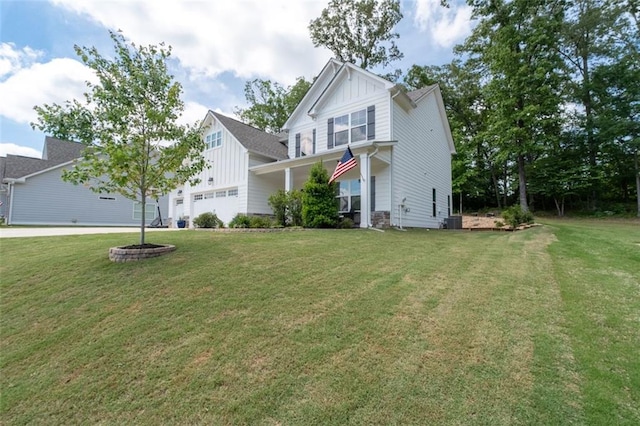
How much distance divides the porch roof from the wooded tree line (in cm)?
1252

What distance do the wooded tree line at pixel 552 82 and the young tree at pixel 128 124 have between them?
19336mm

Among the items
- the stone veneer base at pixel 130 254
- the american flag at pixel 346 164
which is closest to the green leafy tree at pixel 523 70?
the american flag at pixel 346 164

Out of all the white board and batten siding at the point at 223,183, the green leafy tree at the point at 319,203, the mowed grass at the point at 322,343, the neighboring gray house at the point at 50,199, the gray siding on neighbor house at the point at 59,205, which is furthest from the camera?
the gray siding on neighbor house at the point at 59,205

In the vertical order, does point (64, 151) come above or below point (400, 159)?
above

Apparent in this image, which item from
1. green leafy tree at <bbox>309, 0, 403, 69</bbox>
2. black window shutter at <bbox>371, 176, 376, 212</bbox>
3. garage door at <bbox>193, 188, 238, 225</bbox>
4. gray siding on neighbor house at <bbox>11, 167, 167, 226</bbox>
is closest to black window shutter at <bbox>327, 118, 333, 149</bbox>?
black window shutter at <bbox>371, 176, 376, 212</bbox>

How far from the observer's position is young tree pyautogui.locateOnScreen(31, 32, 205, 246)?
19.8 feet

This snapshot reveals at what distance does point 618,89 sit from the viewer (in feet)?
64.5

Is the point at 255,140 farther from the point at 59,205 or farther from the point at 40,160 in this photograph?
the point at 40,160

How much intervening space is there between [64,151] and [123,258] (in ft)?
81.4

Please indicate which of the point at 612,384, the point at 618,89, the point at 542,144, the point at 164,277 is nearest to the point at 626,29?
the point at 618,89

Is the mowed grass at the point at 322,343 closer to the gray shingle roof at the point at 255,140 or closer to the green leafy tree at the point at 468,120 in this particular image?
the gray shingle roof at the point at 255,140

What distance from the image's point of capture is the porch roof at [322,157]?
11125 mm

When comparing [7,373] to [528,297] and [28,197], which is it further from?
[28,197]

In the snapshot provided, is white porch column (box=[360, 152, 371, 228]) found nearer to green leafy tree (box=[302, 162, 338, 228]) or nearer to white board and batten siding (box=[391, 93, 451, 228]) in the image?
green leafy tree (box=[302, 162, 338, 228])
